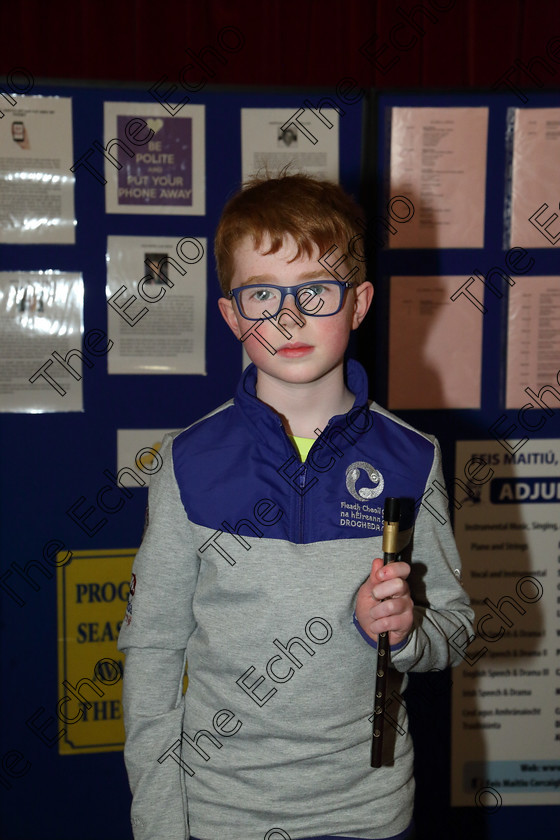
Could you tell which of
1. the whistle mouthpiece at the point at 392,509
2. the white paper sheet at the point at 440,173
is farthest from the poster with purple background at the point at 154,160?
the whistle mouthpiece at the point at 392,509

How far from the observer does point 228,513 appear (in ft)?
4.10

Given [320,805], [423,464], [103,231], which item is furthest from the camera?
[103,231]

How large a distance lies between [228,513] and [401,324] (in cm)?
108

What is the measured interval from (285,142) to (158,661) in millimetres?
1462

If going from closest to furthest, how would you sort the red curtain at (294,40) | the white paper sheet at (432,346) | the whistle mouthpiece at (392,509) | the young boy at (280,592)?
the whistle mouthpiece at (392,509) < the young boy at (280,592) < the white paper sheet at (432,346) < the red curtain at (294,40)

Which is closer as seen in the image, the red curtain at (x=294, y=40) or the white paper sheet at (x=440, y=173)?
the white paper sheet at (x=440, y=173)

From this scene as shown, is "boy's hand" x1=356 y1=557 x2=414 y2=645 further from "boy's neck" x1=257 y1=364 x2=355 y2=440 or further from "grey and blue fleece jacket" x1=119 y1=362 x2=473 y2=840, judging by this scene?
"boy's neck" x1=257 y1=364 x2=355 y2=440

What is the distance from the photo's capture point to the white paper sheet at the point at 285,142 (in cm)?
208

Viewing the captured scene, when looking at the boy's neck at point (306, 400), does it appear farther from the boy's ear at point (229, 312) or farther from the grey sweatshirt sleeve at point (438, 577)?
the grey sweatshirt sleeve at point (438, 577)

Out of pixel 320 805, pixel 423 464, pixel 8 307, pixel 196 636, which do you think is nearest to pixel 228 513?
pixel 196 636

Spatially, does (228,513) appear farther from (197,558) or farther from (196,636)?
(196,636)

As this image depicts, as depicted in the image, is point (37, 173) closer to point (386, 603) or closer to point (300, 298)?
point (300, 298)

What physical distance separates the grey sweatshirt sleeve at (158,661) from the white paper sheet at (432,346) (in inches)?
41.5

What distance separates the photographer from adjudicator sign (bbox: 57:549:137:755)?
215cm
